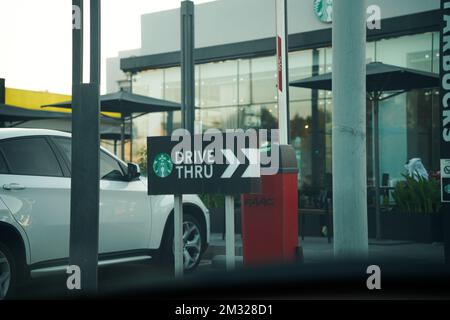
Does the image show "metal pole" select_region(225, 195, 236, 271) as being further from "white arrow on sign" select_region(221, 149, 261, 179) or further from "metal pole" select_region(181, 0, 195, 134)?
"metal pole" select_region(181, 0, 195, 134)

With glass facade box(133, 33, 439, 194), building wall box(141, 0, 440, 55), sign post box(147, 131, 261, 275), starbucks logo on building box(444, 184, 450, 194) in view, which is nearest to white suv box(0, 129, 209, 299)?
sign post box(147, 131, 261, 275)

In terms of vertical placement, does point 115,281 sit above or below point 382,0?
below

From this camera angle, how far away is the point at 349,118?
19.7ft

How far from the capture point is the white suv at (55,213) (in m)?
6.27

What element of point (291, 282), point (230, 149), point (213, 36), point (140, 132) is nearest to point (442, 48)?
point (230, 149)

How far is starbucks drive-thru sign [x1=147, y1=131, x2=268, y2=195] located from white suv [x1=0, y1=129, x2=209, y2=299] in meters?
1.12

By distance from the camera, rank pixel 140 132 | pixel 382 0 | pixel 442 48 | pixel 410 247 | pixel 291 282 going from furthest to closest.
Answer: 1. pixel 140 132
2. pixel 382 0
3. pixel 410 247
4. pixel 442 48
5. pixel 291 282

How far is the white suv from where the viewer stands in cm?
627

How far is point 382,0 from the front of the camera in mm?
18438

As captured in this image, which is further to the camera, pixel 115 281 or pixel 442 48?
pixel 115 281

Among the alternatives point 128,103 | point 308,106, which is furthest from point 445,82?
point 308,106

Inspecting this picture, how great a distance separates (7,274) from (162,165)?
1711mm
